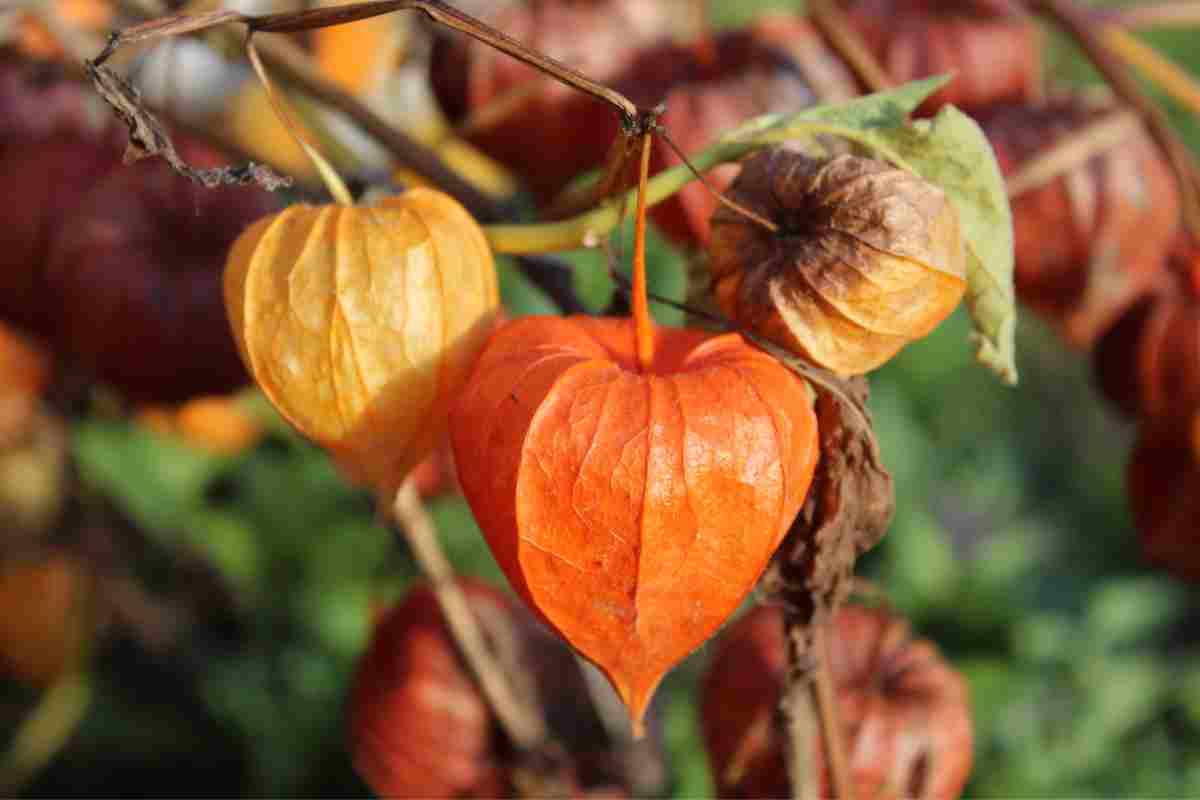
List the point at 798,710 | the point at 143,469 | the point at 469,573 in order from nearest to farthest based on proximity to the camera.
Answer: the point at 798,710
the point at 469,573
the point at 143,469

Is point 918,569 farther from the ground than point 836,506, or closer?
closer

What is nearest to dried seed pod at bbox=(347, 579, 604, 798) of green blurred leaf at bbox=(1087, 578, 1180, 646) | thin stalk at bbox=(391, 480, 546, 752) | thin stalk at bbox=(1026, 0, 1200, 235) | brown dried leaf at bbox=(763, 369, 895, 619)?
thin stalk at bbox=(391, 480, 546, 752)

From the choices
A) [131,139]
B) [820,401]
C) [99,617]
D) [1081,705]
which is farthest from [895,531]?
[131,139]

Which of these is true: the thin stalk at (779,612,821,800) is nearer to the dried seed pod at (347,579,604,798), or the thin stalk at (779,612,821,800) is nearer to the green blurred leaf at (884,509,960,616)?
the dried seed pod at (347,579,604,798)

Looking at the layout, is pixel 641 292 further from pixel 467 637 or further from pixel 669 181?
pixel 467 637

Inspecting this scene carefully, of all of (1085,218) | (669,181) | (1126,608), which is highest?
(669,181)

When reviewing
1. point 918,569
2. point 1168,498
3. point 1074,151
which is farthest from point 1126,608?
point 1074,151
